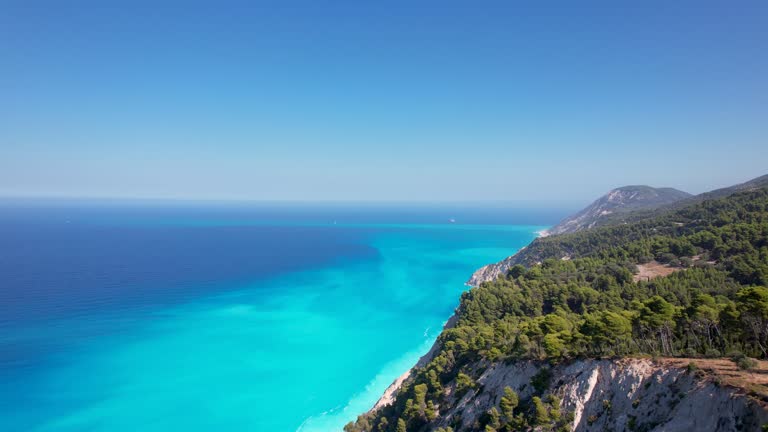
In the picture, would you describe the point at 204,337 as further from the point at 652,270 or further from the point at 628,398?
the point at 652,270

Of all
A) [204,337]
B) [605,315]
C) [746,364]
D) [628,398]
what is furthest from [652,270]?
[204,337]

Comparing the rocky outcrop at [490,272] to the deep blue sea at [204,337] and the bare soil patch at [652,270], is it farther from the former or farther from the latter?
the bare soil patch at [652,270]

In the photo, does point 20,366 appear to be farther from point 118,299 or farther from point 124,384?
point 118,299

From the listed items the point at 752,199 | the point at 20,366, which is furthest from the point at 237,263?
the point at 752,199

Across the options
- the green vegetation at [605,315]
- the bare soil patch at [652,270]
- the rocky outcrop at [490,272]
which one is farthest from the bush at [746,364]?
the rocky outcrop at [490,272]

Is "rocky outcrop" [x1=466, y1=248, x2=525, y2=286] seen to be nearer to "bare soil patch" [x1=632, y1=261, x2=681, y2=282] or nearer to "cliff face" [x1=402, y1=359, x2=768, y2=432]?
"bare soil patch" [x1=632, y1=261, x2=681, y2=282]
